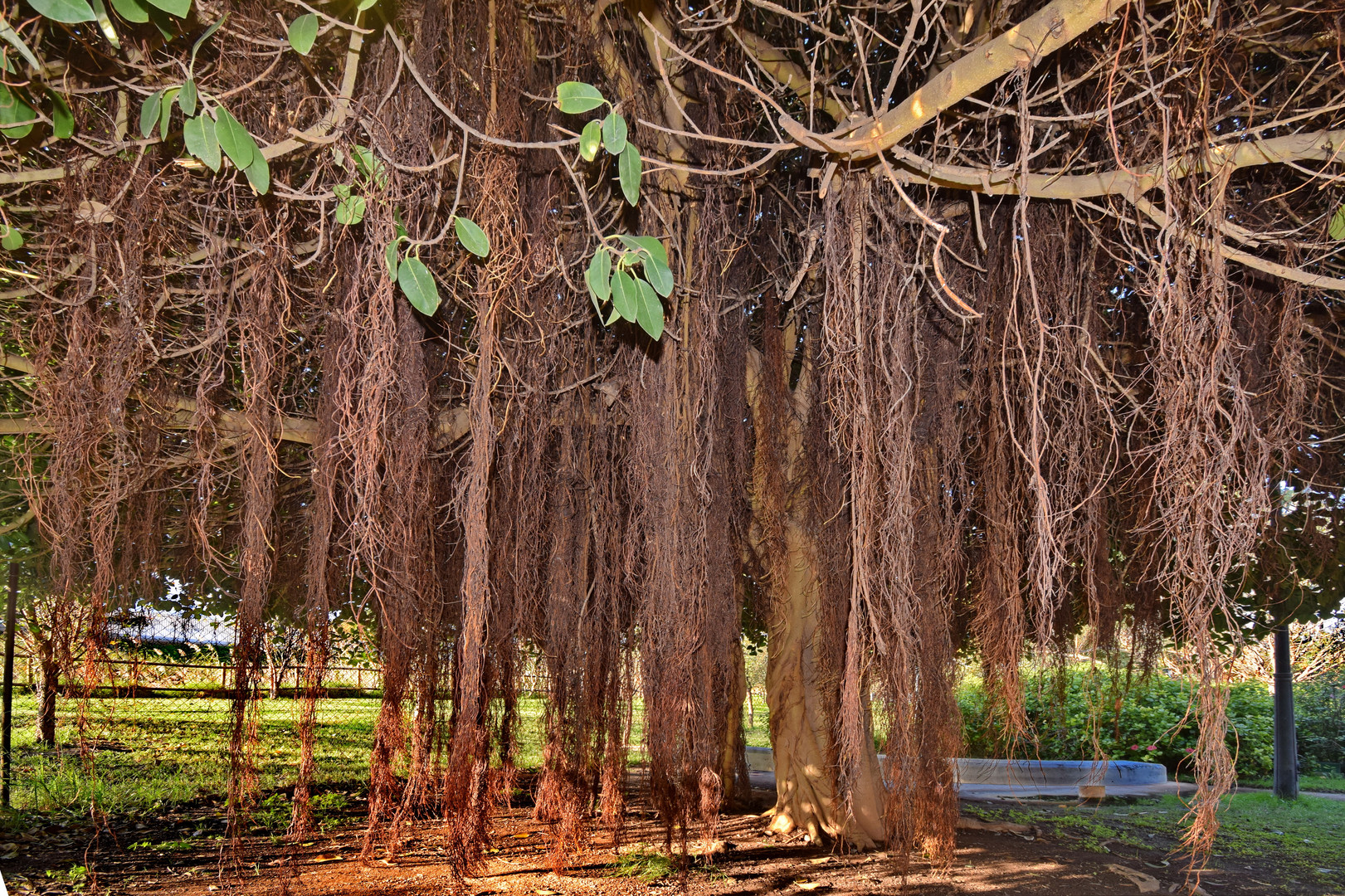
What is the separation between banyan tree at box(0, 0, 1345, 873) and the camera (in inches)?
70.9

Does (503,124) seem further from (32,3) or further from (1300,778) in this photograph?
(1300,778)

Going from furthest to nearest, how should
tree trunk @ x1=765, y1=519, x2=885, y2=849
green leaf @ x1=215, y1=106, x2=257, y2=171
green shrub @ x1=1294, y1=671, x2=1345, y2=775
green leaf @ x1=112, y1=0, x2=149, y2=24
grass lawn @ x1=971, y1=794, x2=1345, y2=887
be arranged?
1. green shrub @ x1=1294, y1=671, x2=1345, y2=775
2. grass lawn @ x1=971, y1=794, x2=1345, y2=887
3. tree trunk @ x1=765, y1=519, x2=885, y2=849
4. green leaf @ x1=215, y1=106, x2=257, y2=171
5. green leaf @ x1=112, y1=0, x2=149, y2=24

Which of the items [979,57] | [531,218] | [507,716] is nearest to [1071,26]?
[979,57]

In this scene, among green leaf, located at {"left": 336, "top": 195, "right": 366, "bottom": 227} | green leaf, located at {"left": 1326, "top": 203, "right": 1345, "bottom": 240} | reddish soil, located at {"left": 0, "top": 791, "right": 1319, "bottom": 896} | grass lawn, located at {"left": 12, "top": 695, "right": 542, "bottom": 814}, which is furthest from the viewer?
grass lawn, located at {"left": 12, "top": 695, "right": 542, "bottom": 814}

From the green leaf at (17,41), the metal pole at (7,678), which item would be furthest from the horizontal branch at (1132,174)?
the metal pole at (7,678)

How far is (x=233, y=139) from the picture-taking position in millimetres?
1293

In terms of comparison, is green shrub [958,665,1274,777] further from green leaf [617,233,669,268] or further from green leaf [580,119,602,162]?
green leaf [580,119,602,162]

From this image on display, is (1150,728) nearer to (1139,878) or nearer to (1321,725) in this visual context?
(1321,725)

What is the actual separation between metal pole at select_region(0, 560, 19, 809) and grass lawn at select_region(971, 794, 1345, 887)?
5.68 m

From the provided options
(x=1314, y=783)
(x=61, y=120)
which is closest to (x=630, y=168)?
(x=61, y=120)

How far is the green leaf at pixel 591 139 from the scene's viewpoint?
4.69 feet

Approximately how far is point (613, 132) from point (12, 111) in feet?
3.53

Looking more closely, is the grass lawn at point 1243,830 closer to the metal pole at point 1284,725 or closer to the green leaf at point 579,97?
the metal pole at point 1284,725

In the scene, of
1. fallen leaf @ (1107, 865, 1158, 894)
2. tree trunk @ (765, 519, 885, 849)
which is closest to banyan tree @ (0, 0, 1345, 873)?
tree trunk @ (765, 519, 885, 849)
